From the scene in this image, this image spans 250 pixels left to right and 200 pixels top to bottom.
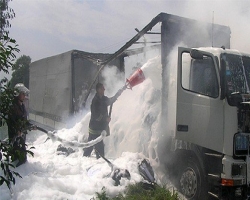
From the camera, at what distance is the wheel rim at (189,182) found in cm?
446

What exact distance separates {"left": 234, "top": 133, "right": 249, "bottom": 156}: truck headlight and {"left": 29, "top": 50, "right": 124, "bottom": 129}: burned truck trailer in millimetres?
5277

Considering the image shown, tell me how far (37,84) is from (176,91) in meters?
10.3

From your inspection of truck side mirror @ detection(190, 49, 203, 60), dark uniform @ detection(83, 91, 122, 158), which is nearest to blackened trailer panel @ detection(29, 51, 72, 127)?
dark uniform @ detection(83, 91, 122, 158)

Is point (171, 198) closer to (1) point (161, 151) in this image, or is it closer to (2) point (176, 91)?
(1) point (161, 151)

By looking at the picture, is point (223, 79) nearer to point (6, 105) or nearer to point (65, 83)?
point (6, 105)

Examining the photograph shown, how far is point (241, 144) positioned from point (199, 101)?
0.88m

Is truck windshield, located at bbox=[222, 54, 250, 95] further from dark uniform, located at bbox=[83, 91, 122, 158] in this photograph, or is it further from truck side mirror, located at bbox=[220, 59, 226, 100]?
dark uniform, located at bbox=[83, 91, 122, 158]

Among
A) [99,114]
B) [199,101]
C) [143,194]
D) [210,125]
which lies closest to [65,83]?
[99,114]

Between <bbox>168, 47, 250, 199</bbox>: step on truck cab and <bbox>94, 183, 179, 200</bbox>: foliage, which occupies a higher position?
<bbox>168, 47, 250, 199</bbox>: step on truck cab

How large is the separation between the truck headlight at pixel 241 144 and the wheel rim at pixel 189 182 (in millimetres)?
884

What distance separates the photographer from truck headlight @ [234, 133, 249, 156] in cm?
387

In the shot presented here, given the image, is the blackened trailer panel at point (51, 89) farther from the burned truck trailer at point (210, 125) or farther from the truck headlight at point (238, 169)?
the truck headlight at point (238, 169)

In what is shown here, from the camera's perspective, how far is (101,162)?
586cm

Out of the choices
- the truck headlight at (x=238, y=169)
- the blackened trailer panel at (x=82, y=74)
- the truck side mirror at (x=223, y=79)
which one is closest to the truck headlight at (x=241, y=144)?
the truck headlight at (x=238, y=169)
